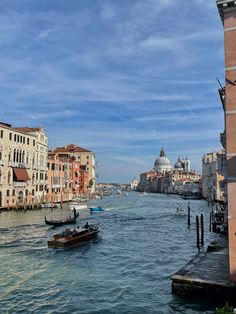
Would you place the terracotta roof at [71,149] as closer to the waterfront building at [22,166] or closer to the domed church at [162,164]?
the waterfront building at [22,166]

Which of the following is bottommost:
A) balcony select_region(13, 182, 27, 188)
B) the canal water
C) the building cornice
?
the canal water

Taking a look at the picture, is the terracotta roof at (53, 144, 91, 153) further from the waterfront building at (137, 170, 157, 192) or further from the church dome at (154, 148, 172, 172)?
the church dome at (154, 148, 172, 172)

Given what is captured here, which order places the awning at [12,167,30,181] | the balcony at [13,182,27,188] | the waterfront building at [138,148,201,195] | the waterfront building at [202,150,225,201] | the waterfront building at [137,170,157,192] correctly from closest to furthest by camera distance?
the awning at [12,167,30,181] < the balcony at [13,182,27,188] < the waterfront building at [202,150,225,201] < the waterfront building at [138,148,201,195] < the waterfront building at [137,170,157,192]

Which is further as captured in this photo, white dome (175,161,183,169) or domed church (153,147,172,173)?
domed church (153,147,172,173)

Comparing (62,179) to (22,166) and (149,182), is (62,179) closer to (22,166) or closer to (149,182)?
(22,166)

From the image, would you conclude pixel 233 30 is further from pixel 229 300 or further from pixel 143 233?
pixel 143 233

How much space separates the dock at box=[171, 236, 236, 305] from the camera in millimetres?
10448

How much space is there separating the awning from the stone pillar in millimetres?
35464

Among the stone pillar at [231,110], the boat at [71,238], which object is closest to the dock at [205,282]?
the stone pillar at [231,110]

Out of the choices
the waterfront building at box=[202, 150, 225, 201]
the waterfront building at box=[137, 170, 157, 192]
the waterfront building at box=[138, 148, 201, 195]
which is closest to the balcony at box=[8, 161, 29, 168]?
the waterfront building at box=[202, 150, 225, 201]

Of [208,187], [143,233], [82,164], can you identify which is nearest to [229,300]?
[143,233]

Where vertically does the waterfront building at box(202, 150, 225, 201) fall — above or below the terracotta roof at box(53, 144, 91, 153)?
below

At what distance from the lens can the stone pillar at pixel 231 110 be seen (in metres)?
10.3

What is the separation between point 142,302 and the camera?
11.4 metres
